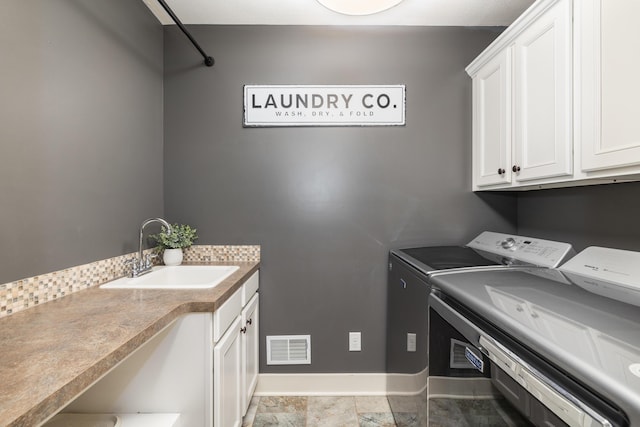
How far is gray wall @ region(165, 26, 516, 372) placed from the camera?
80.9 inches

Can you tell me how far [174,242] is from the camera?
1.89m

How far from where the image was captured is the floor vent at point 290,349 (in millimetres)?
2053

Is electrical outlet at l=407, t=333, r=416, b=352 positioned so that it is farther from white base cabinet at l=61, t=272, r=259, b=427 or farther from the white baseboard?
white base cabinet at l=61, t=272, r=259, b=427

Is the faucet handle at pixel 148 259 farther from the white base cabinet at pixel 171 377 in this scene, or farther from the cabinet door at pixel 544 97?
the cabinet door at pixel 544 97

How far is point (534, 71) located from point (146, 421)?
220 centimetres

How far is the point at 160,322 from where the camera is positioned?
38.8 inches

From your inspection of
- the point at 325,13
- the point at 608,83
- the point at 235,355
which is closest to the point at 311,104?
the point at 325,13

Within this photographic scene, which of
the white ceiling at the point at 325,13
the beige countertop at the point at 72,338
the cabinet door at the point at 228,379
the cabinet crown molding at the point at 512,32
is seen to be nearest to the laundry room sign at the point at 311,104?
the white ceiling at the point at 325,13

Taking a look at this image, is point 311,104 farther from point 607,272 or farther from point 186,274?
point 607,272

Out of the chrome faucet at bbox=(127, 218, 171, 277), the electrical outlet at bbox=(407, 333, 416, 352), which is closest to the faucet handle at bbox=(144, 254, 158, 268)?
the chrome faucet at bbox=(127, 218, 171, 277)

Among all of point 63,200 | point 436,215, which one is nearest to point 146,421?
point 63,200

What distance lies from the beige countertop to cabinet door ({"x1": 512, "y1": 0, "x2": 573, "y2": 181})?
155 cm

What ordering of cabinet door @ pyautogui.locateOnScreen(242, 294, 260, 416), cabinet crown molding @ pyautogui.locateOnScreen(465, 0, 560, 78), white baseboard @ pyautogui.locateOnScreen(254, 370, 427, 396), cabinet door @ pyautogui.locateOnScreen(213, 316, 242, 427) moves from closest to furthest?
cabinet door @ pyautogui.locateOnScreen(213, 316, 242, 427)
cabinet crown molding @ pyautogui.locateOnScreen(465, 0, 560, 78)
cabinet door @ pyautogui.locateOnScreen(242, 294, 260, 416)
white baseboard @ pyautogui.locateOnScreen(254, 370, 427, 396)

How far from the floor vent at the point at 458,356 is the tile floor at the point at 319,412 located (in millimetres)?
961
